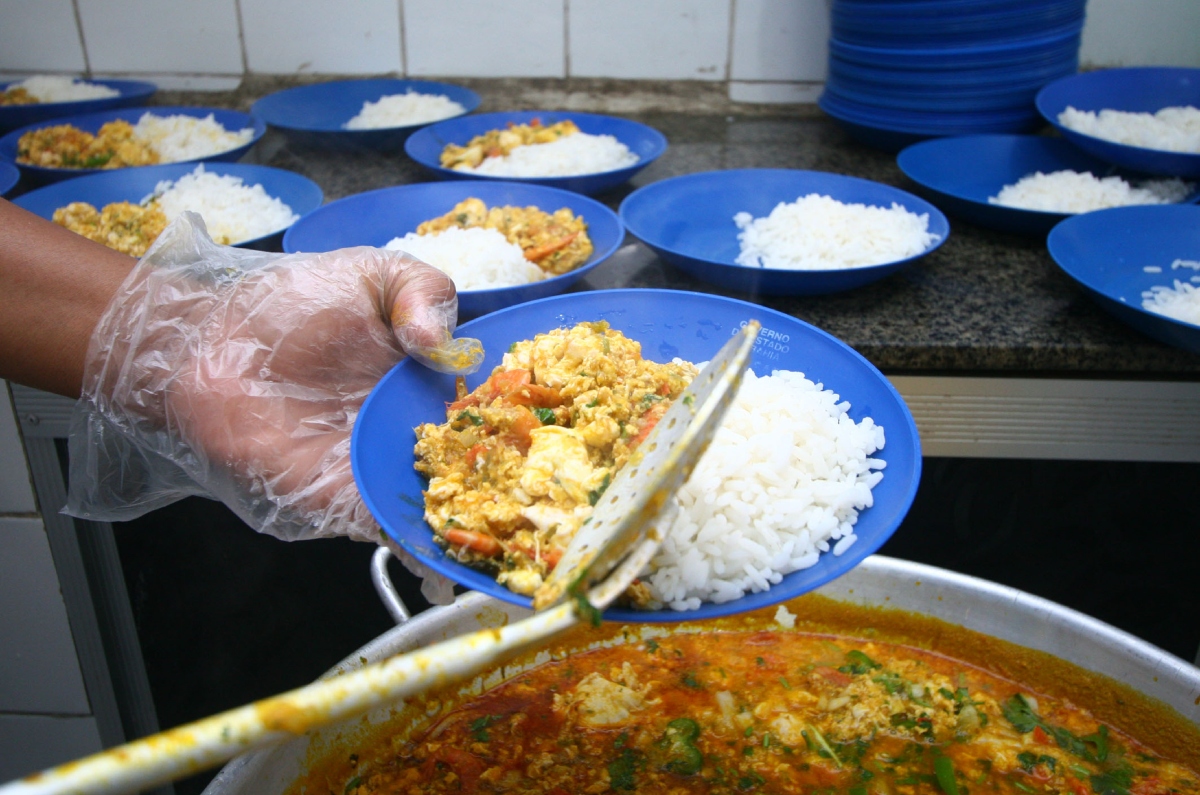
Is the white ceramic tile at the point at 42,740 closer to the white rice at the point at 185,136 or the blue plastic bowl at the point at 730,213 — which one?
the white rice at the point at 185,136

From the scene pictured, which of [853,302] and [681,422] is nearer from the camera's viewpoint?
[681,422]

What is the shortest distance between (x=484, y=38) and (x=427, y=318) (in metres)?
2.27

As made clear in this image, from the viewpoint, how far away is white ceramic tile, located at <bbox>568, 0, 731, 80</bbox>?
2977 mm

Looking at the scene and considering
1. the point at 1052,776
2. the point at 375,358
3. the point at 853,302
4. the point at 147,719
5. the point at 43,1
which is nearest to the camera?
the point at 1052,776

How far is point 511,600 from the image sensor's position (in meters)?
0.88

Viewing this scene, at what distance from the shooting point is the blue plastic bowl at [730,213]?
1704 mm

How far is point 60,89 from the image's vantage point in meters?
2.78

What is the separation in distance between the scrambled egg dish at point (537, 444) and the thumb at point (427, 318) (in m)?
0.05

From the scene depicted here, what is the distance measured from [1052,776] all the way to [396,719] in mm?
1054

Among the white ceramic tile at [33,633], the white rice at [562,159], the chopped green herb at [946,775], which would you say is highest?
the white rice at [562,159]

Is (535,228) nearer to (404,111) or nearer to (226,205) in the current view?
(226,205)

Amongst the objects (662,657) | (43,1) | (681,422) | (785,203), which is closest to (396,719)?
(662,657)

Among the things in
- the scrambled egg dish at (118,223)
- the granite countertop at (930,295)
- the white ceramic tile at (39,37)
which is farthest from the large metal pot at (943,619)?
the white ceramic tile at (39,37)

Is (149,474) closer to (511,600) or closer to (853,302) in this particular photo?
(511,600)
